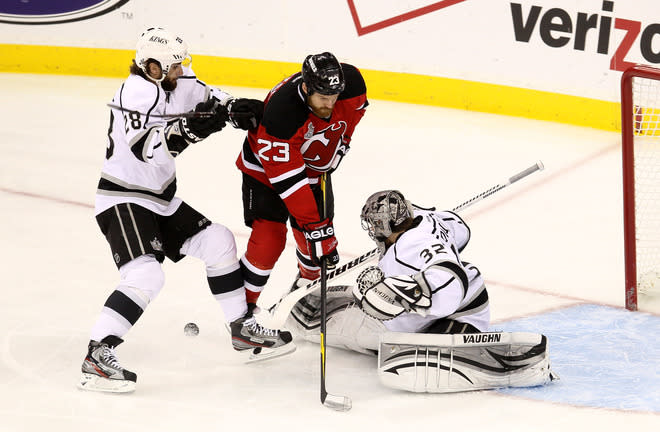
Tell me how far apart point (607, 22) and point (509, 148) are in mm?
908

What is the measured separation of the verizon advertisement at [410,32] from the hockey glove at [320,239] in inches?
124

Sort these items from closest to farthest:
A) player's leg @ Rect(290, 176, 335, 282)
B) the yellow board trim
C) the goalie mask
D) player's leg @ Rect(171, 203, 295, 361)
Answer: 1. the goalie mask
2. player's leg @ Rect(171, 203, 295, 361)
3. player's leg @ Rect(290, 176, 335, 282)
4. the yellow board trim

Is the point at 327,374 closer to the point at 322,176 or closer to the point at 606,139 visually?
the point at 322,176

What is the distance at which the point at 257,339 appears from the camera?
3.50 metres

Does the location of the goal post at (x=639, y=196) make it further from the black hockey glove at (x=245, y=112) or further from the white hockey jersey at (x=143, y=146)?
the white hockey jersey at (x=143, y=146)

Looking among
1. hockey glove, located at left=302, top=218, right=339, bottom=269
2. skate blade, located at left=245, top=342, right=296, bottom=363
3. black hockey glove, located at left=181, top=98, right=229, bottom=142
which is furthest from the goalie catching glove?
black hockey glove, located at left=181, top=98, right=229, bottom=142

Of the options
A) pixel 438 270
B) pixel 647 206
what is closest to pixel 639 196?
pixel 647 206

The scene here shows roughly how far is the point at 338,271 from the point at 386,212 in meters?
0.48

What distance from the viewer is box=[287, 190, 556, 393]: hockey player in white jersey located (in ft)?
10.1

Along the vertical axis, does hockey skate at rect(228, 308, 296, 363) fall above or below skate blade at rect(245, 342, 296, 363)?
above

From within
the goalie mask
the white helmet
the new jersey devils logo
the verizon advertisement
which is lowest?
the goalie mask

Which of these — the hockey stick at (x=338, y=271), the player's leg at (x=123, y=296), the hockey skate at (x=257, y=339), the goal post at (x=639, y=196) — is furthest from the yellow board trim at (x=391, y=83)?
the player's leg at (x=123, y=296)

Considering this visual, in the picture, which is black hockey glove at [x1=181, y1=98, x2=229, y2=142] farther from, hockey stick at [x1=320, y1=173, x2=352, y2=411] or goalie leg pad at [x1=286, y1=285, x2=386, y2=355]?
goalie leg pad at [x1=286, y1=285, x2=386, y2=355]

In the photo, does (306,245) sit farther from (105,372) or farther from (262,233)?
(105,372)
